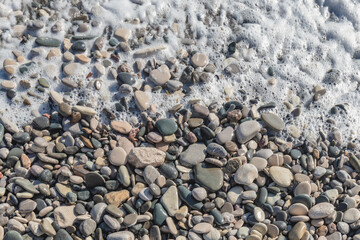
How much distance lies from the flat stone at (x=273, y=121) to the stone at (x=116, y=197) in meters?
1.07

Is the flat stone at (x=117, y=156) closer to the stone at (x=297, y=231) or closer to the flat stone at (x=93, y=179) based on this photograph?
the flat stone at (x=93, y=179)

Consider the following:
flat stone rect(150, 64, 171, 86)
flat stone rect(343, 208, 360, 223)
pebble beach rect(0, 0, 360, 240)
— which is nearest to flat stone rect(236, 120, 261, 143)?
pebble beach rect(0, 0, 360, 240)

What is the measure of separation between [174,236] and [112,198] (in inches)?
16.9

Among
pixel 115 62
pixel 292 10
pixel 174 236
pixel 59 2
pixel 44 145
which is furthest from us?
pixel 292 10

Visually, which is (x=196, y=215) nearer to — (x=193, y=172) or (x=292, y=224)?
(x=193, y=172)

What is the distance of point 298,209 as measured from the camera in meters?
2.75

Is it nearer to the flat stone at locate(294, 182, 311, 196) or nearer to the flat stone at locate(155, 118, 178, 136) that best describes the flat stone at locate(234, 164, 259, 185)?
the flat stone at locate(294, 182, 311, 196)

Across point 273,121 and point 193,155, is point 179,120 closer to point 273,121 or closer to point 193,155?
point 193,155

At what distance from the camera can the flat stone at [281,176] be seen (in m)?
2.84

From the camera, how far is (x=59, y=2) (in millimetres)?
3475

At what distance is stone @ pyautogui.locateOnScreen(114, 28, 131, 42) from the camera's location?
3348 millimetres

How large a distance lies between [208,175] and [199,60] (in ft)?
3.09

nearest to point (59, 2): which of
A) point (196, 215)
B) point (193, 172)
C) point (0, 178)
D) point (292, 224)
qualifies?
point (0, 178)

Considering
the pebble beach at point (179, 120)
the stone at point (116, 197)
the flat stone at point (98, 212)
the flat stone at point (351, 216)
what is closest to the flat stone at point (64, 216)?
the pebble beach at point (179, 120)
